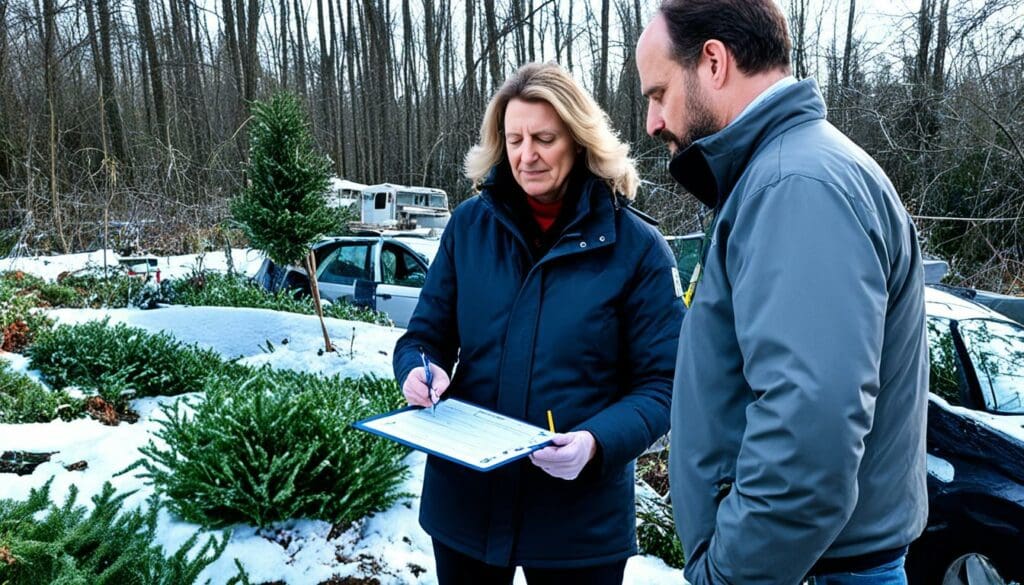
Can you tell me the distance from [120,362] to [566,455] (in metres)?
5.55

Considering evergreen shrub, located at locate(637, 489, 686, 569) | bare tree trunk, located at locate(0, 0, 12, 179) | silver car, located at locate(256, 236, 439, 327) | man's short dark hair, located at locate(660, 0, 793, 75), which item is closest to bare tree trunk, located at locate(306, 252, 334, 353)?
silver car, located at locate(256, 236, 439, 327)

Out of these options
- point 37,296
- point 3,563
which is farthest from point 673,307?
point 37,296

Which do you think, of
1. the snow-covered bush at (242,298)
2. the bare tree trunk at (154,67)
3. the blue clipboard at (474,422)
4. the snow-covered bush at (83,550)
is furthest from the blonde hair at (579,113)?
the bare tree trunk at (154,67)

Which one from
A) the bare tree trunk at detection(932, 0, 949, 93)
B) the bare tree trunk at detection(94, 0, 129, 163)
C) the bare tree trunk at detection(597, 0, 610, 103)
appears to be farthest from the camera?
the bare tree trunk at detection(597, 0, 610, 103)

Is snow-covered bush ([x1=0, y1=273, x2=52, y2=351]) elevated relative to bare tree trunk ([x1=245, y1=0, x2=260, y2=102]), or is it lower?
lower

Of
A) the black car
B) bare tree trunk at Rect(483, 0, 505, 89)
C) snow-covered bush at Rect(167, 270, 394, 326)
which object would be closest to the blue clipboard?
the black car

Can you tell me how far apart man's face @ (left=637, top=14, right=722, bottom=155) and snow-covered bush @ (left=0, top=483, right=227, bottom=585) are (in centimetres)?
215

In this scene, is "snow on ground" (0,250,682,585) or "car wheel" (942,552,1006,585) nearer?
"car wheel" (942,552,1006,585)

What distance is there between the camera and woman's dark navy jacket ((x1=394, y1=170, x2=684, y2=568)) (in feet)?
5.91

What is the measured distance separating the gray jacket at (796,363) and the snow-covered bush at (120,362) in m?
5.28

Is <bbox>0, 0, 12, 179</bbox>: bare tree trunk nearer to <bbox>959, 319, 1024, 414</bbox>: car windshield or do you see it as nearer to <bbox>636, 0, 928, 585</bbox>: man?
<bbox>636, 0, 928, 585</bbox>: man

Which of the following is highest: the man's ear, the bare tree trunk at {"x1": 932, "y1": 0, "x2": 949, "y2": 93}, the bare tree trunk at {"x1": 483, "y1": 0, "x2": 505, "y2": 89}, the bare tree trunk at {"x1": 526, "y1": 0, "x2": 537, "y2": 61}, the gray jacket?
the bare tree trunk at {"x1": 526, "y1": 0, "x2": 537, "y2": 61}

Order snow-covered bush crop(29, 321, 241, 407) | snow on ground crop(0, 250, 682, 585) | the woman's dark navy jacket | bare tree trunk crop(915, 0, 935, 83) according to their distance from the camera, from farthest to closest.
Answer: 1. bare tree trunk crop(915, 0, 935, 83)
2. snow-covered bush crop(29, 321, 241, 407)
3. snow on ground crop(0, 250, 682, 585)
4. the woman's dark navy jacket

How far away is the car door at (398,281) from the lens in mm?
8539
